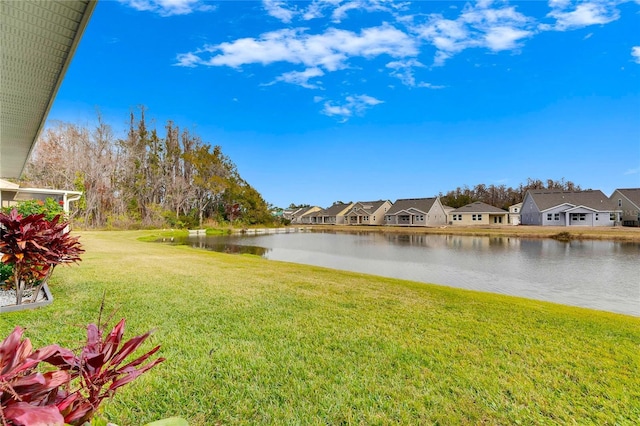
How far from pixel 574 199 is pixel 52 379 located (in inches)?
1789

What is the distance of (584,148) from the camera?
27766 mm

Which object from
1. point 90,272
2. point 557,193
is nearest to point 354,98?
point 90,272

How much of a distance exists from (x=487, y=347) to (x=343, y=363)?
1688 mm

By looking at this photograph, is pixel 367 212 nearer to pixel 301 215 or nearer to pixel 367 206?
pixel 367 206

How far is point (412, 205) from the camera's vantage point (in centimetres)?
4512

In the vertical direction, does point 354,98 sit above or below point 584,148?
above

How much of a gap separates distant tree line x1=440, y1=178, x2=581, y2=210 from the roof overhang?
2173 inches

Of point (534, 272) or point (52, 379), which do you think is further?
point (534, 272)

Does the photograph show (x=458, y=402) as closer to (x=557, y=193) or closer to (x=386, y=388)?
(x=386, y=388)

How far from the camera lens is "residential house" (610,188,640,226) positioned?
3200 cm

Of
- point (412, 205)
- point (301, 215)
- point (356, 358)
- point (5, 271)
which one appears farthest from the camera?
point (301, 215)

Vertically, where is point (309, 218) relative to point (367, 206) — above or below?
below

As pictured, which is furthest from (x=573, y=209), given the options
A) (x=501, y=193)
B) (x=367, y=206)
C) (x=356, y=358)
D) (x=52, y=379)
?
(x=52, y=379)

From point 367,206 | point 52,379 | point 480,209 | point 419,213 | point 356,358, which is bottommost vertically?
point 356,358
